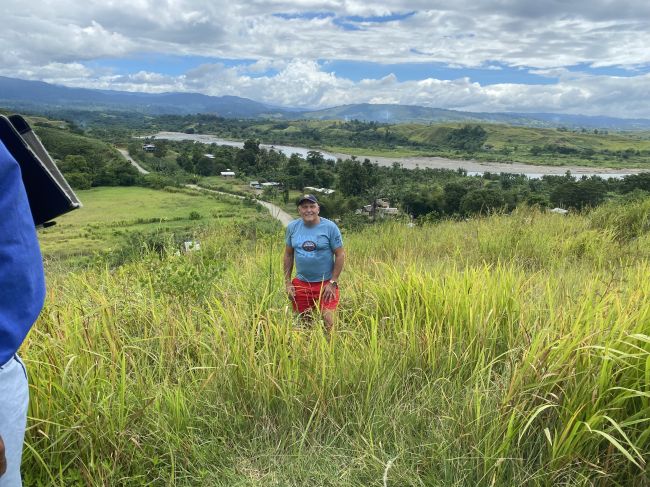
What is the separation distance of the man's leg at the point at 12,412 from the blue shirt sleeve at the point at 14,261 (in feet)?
0.20

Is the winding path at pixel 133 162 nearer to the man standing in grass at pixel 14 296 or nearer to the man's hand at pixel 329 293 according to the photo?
the man's hand at pixel 329 293

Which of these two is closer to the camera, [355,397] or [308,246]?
[355,397]

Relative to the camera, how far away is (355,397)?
82.4 inches

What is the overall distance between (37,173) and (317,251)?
2733 mm

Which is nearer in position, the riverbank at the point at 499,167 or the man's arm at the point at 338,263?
the man's arm at the point at 338,263

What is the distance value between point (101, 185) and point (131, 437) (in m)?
89.0

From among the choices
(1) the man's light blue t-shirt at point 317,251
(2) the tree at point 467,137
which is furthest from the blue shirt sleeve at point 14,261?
(2) the tree at point 467,137

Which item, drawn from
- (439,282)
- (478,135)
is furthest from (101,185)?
(478,135)

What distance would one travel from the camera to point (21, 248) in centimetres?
108

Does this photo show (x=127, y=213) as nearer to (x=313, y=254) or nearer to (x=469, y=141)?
(x=313, y=254)

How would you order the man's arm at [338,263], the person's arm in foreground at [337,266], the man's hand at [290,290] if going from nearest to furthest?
the person's arm in foreground at [337,266] < the man's hand at [290,290] < the man's arm at [338,263]

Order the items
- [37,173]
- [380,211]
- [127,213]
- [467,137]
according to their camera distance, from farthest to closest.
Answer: [467,137]
[127,213]
[380,211]
[37,173]

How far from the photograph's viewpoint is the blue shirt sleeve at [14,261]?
104 centimetres

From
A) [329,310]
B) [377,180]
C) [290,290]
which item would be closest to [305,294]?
[290,290]
